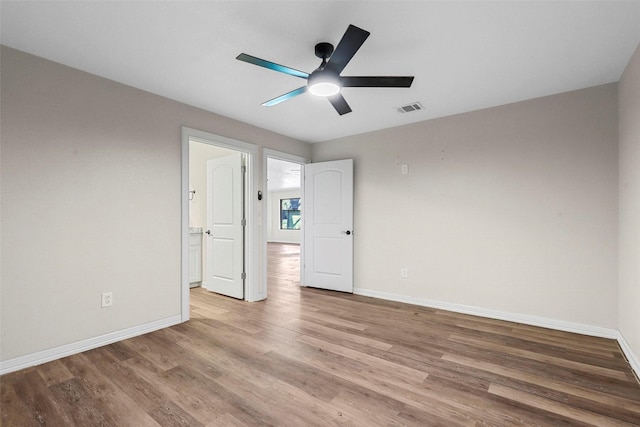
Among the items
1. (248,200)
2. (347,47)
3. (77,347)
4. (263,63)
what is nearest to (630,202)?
(347,47)

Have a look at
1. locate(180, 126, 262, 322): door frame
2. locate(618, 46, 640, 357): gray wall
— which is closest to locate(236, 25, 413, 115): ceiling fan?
locate(180, 126, 262, 322): door frame

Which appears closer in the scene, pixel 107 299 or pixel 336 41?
pixel 336 41

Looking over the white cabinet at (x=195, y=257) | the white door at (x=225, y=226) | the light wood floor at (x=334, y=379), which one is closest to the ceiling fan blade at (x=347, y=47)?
the light wood floor at (x=334, y=379)

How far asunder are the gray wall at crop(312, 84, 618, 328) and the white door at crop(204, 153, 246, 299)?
1831 millimetres

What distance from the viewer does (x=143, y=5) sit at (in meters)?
1.82

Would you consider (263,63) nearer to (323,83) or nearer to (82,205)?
(323,83)

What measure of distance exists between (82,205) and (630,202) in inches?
183

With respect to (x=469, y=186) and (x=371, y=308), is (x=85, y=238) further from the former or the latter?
(x=469, y=186)

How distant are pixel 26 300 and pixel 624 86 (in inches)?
209

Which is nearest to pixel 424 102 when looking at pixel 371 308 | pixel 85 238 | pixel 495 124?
pixel 495 124

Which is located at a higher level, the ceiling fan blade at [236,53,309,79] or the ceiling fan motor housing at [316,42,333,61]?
the ceiling fan motor housing at [316,42,333,61]

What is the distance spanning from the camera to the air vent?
3.40m

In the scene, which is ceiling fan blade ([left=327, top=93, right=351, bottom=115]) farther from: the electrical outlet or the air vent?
the electrical outlet

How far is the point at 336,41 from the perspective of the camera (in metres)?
2.17
